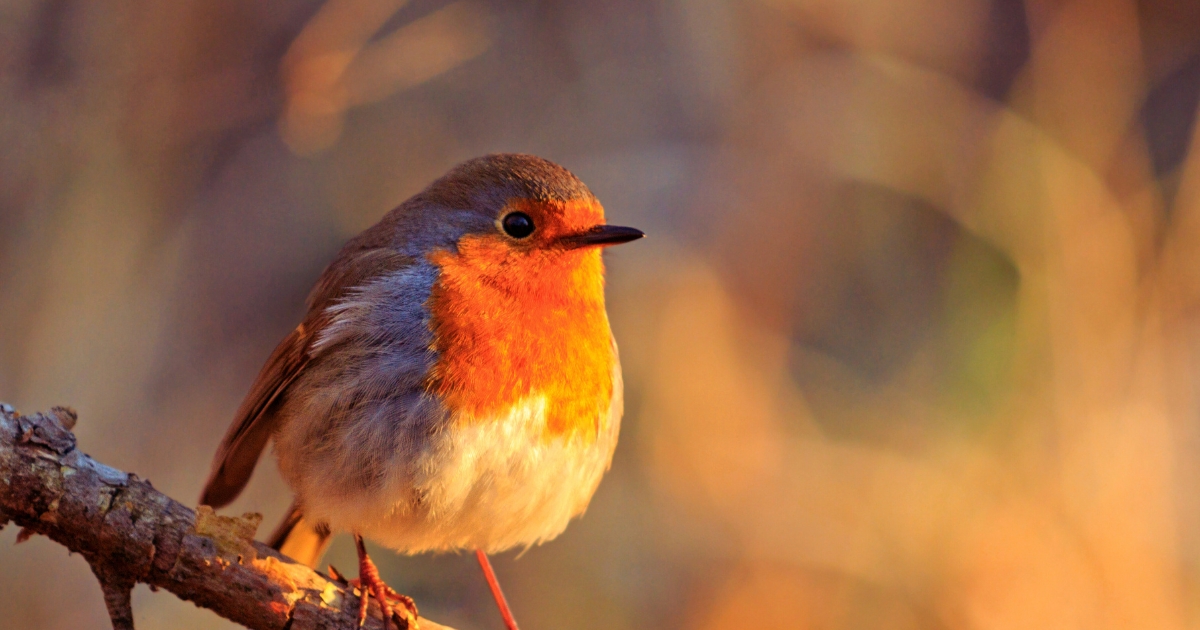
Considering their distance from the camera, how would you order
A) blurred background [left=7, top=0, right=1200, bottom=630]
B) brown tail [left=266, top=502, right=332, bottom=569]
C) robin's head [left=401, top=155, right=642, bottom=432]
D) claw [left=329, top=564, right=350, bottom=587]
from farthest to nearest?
blurred background [left=7, top=0, right=1200, bottom=630]
brown tail [left=266, top=502, right=332, bottom=569]
robin's head [left=401, top=155, right=642, bottom=432]
claw [left=329, top=564, right=350, bottom=587]

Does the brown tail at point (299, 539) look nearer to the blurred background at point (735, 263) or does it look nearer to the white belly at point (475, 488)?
the white belly at point (475, 488)

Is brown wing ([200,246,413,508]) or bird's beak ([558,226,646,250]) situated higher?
bird's beak ([558,226,646,250])

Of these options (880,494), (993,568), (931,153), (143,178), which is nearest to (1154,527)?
(993,568)

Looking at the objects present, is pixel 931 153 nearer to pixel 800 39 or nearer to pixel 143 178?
pixel 800 39

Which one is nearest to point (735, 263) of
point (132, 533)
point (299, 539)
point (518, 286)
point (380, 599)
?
point (518, 286)

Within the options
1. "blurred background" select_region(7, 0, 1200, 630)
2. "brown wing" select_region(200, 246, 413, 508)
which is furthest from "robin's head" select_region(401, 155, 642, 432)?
"blurred background" select_region(7, 0, 1200, 630)

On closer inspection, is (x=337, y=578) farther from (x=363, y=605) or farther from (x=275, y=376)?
(x=275, y=376)

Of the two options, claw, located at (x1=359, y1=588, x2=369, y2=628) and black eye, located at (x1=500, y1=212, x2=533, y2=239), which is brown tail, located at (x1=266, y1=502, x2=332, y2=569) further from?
black eye, located at (x1=500, y1=212, x2=533, y2=239)

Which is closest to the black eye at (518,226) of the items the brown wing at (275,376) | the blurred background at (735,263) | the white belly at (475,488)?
the brown wing at (275,376)
